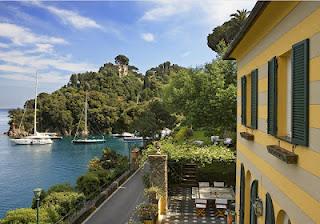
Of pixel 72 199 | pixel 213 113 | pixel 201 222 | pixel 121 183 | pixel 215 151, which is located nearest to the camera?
pixel 201 222

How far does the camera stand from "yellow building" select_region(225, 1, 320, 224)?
3818 millimetres

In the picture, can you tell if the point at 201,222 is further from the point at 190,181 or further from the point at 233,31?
the point at 233,31

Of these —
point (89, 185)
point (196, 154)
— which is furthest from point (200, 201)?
point (89, 185)

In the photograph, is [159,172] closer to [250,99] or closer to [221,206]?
[221,206]

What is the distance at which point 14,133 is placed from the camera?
103 m

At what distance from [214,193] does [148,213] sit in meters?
3.91

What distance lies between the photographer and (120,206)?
18422mm

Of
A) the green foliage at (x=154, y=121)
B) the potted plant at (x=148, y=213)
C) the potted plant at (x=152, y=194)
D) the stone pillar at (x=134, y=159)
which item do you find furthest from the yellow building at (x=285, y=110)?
the green foliage at (x=154, y=121)

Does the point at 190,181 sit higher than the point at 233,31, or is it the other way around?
the point at 233,31

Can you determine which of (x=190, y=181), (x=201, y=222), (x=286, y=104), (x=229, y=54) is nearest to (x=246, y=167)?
(x=229, y=54)

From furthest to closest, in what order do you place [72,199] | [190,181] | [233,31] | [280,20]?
[233,31]
[190,181]
[72,199]
[280,20]

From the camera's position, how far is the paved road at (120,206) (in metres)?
16.2

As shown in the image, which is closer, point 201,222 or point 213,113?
point 201,222

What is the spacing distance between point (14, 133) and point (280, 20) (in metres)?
107
